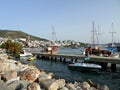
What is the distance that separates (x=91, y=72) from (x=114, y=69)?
21.4 ft

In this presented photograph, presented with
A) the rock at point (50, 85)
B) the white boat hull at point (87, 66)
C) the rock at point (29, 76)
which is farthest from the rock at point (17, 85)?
the white boat hull at point (87, 66)

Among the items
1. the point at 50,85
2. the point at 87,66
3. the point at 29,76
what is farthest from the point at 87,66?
the point at 50,85

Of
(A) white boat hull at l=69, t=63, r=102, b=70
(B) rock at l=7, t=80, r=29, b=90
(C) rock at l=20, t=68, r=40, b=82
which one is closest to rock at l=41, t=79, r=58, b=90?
(B) rock at l=7, t=80, r=29, b=90

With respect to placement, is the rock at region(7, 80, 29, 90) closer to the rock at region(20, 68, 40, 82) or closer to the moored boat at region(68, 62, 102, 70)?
the rock at region(20, 68, 40, 82)

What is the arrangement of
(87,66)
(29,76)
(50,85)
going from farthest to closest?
(87,66) → (29,76) → (50,85)

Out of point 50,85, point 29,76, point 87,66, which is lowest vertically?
point 87,66

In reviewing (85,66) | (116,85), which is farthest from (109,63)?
(116,85)

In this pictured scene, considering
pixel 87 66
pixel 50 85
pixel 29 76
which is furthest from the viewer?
pixel 87 66

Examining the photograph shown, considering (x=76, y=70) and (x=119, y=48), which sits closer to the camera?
(x=76, y=70)

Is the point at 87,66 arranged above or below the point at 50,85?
below

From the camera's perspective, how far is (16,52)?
8000 cm

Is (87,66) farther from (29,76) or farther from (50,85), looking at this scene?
(50,85)

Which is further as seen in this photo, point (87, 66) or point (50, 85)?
point (87, 66)

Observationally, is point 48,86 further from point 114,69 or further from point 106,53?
point 106,53
